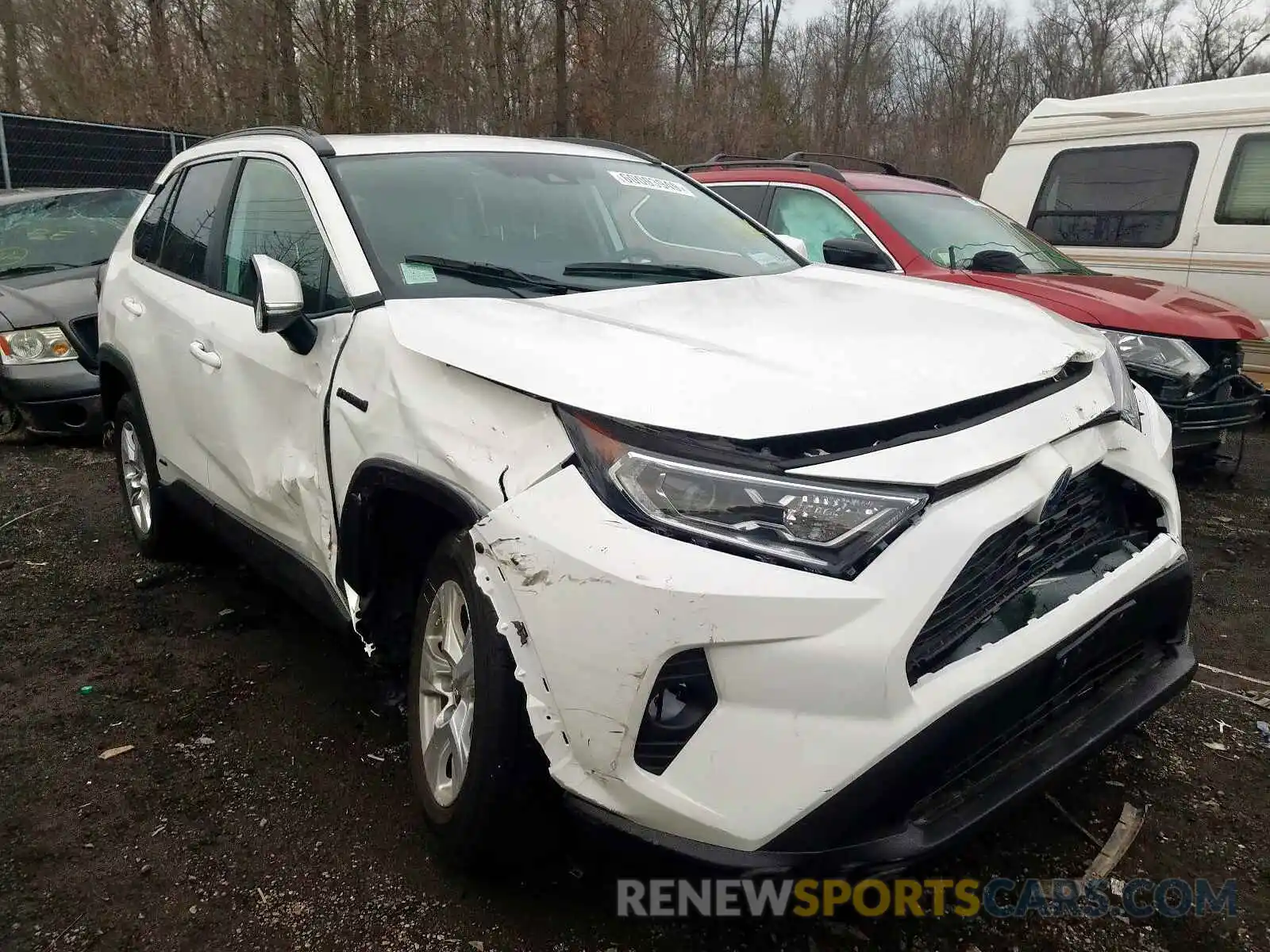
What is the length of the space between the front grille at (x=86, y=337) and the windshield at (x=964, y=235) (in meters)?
5.02

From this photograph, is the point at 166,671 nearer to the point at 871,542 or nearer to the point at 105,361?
the point at 105,361

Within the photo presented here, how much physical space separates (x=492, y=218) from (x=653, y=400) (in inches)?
54.2

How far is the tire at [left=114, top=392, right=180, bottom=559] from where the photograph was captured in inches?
159

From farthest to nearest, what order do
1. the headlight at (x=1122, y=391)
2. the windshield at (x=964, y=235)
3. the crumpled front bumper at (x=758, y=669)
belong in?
the windshield at (x=964, y=235), the headlight at (x=1122, y=391), the crumpled front bumper at (x=758, y=669)

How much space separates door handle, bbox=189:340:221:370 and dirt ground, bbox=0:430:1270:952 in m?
1.05

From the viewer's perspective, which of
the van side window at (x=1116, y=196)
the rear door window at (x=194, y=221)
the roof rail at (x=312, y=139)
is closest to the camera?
the roof rail at (x=312, y=139)

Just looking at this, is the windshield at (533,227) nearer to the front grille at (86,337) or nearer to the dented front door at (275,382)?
the dented front door at (275,382)

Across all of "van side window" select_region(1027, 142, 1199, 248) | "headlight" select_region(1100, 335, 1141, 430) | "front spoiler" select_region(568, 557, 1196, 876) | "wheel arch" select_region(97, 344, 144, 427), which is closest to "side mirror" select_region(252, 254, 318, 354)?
"front spoiler" select_region(568, 557, 1196, 876)

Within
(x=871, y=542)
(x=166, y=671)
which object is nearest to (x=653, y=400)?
(x=871, y=542)

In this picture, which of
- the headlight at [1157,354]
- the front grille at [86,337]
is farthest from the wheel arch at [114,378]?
the headlight at [1157,354]

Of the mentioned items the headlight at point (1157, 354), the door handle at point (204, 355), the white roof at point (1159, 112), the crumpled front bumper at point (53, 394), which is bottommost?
the crumpled front bumper at point (53, 394)

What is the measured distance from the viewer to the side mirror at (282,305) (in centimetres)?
248

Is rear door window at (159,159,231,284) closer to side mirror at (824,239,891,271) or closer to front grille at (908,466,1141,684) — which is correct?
side mirror at (824,239,891,271)

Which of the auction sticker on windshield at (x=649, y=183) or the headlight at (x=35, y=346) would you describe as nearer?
the auction sticker on windshield at (x=649, y=183)
